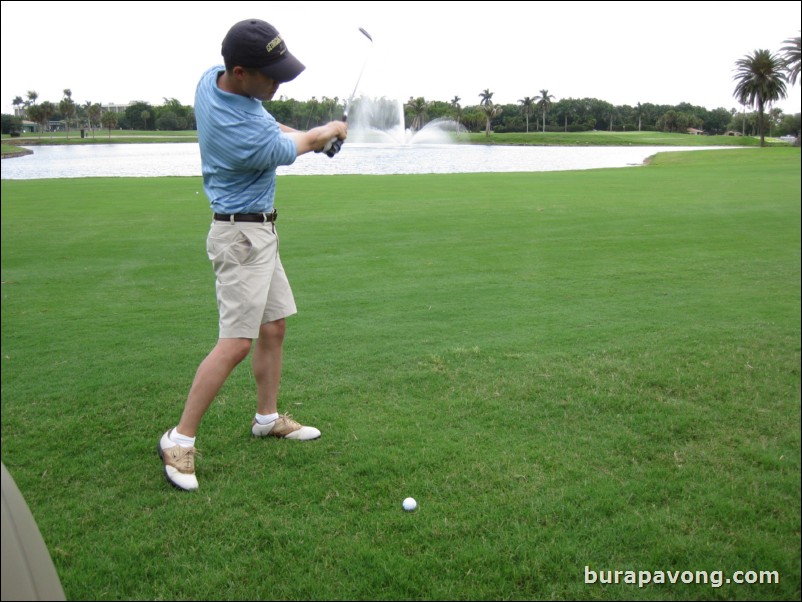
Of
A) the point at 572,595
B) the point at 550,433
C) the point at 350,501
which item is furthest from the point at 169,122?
the point at 572,595

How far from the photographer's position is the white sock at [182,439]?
3852mm

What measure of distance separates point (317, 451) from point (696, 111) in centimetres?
263

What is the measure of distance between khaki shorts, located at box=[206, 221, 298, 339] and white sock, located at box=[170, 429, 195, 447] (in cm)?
57

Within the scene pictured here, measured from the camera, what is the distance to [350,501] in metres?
3.57

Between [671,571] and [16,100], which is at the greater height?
[16,100]

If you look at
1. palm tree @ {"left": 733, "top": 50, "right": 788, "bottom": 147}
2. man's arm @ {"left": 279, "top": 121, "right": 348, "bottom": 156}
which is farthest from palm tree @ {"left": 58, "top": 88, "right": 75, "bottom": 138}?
palm tree @ {"left": 733, "top": 50, "right": 788, "bottom": 147}

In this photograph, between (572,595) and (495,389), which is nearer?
(572,595)

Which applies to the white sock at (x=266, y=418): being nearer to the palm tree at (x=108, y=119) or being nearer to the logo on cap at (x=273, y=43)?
the palm tree at (x=108, y=119)

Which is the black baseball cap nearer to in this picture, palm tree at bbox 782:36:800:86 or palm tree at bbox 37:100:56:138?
palm tree at bbox 37:100:56:138

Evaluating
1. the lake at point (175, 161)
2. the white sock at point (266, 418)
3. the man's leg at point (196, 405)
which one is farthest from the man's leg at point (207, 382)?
the lake at point (175, 161)

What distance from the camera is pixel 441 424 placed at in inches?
177

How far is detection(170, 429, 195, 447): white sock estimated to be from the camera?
385 centimetres

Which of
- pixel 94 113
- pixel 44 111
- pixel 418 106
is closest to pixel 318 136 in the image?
pixel 44 111

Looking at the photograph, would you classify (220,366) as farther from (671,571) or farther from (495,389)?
(671,571)
